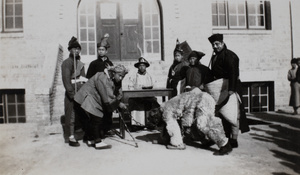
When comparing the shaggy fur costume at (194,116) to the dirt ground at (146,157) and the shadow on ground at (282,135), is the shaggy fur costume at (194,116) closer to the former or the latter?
the dirt ground at (146,157)

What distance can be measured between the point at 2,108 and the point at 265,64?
884 cm

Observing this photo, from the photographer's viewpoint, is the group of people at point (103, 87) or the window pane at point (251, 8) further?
the window pane at point (251, 8)

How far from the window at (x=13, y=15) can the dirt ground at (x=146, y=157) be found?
429 centimetres

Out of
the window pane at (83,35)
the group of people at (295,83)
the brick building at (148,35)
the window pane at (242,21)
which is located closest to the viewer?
the brick building at (148,35)

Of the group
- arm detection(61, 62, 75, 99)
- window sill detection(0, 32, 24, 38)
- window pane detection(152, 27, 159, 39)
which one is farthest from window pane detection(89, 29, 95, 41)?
arm detection(61, 62, 75, 99)

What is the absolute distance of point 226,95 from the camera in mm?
4961

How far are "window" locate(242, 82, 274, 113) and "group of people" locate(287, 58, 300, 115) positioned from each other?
2.48 feet

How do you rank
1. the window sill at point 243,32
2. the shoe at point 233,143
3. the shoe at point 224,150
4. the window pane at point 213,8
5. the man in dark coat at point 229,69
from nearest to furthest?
the shoe at point 224,150, the man in dark coat at point 229,69, the shoe at point 233,143, the window sill at point 243,32, the window pane at point 213,8

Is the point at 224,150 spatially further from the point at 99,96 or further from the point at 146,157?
the point at 99,96

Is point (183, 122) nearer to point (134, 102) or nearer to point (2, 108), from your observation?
point (134, 102)

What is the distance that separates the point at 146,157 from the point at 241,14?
23.9 ft

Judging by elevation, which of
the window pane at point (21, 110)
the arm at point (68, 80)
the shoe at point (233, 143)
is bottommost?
the shoe at point (233, 143)

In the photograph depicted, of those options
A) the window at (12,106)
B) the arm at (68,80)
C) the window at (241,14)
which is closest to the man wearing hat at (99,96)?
the arm at (68,80)

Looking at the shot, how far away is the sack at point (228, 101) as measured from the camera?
496 cm
